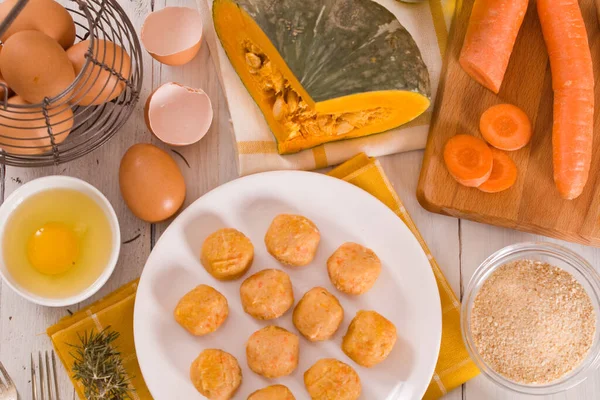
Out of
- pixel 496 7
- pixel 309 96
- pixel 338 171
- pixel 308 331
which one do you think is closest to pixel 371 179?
pixel 338 171

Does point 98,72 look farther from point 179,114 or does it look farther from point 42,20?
point 179,114

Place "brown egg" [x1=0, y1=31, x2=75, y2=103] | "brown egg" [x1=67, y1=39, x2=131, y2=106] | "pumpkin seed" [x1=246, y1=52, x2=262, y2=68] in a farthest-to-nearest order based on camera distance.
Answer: "pumpkin seed" [x1=246, y1=52, x2=262, y2=68] < "brown egg" [x1=67, y1=39, x2=131, y2=106] < "brown egg" [x1=0, y1=31, x2=75, y2=103]

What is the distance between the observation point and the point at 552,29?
1854 mm

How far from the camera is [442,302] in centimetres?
185

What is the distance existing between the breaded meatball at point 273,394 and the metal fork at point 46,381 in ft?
1.70

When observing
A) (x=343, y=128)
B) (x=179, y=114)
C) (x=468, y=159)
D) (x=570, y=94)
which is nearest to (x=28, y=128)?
(x=179, y=114)

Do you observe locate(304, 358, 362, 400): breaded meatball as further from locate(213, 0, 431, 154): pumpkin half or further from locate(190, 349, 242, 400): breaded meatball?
locate(213, 0, 431, 154): pumpkin half

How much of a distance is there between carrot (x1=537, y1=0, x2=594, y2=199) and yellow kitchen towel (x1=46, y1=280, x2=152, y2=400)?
1.17 m

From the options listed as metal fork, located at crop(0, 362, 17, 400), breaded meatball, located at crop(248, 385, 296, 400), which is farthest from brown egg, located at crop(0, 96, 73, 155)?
breaded meatball, located at crop(248, 385, 296, 400)

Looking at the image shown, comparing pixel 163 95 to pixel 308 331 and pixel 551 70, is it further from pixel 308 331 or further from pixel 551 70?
pixel 551 70

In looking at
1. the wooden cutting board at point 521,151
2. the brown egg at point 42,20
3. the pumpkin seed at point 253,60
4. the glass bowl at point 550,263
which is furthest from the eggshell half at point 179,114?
the glass bowl at point 550,263

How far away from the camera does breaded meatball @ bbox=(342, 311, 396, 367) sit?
1674mm

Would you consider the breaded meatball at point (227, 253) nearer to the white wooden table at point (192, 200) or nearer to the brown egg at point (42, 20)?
the white wooden table at point (192, 200)

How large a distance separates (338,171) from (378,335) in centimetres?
46
